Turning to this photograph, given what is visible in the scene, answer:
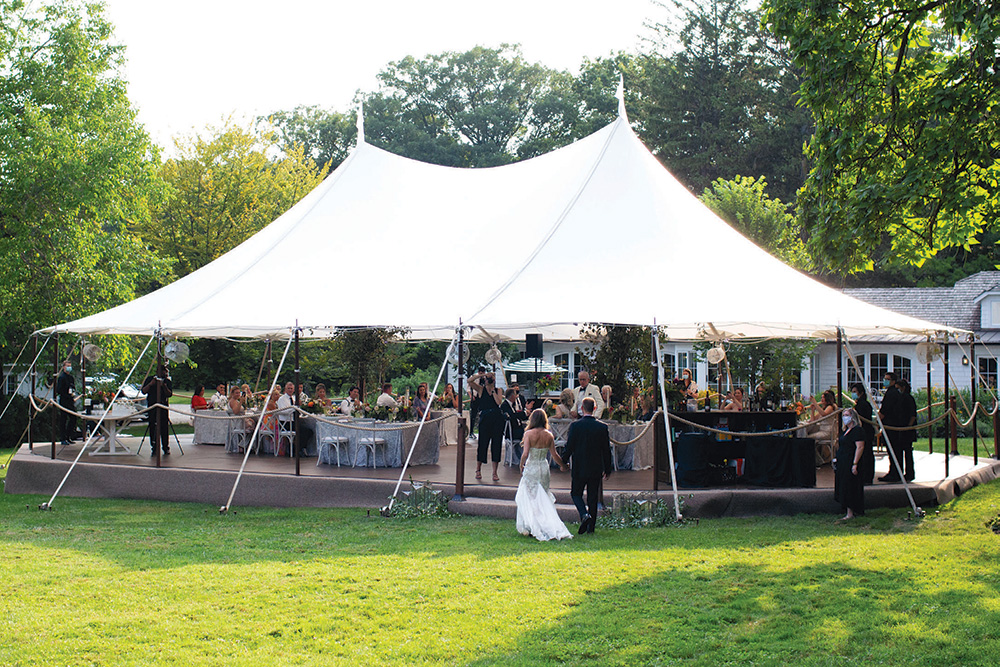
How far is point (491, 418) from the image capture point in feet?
39.9

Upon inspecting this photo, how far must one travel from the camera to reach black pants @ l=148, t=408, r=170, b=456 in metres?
13.0

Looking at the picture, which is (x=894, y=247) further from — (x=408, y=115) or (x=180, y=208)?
(x=408, y=115)


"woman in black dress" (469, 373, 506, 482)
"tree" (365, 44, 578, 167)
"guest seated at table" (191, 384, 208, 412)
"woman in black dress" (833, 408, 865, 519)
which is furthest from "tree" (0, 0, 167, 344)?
"tree" (365, 44, 578, 167)

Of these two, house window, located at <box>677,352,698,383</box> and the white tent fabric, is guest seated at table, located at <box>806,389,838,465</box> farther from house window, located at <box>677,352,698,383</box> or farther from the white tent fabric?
house window, located at <box>677,352,698,383</box>

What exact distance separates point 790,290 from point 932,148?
280cm

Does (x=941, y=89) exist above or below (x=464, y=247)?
above

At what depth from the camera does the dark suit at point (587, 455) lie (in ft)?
31.2

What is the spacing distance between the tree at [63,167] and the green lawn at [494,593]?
33.7ft

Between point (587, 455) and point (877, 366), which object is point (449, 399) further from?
point (877, 366)

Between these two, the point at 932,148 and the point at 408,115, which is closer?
the point at 932,148

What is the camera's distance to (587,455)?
9492 mm

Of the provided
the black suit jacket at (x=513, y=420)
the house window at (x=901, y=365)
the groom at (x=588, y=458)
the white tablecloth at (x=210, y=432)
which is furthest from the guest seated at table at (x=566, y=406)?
the house window at (x=901, y=365)

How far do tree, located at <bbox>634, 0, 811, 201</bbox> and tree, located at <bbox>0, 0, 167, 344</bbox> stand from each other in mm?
25887

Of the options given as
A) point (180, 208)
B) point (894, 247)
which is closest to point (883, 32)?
point (894, 247)
